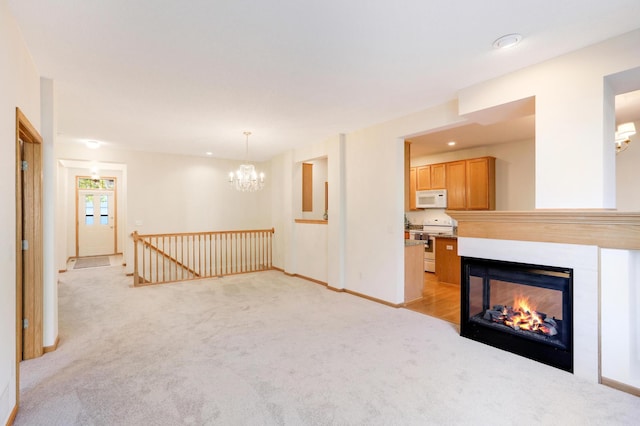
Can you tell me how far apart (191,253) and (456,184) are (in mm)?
6248

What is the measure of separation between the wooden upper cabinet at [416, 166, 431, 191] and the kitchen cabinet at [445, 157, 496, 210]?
474mm

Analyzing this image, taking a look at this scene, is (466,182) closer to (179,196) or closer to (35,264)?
(179,196)

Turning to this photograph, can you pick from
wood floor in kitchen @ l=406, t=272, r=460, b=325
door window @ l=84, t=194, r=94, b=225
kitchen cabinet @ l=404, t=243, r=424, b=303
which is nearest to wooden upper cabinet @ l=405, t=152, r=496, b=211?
kitchen cabinet @ l=404, t=243, r=424, b=303

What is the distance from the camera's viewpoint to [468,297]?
3.30 meters

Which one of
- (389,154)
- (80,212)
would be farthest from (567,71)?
(80,212)

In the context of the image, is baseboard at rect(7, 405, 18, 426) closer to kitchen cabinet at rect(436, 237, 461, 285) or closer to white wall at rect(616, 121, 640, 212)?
kitchen cabinet at rect(436, 237, 461, 285)

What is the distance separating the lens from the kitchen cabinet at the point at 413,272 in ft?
15.2

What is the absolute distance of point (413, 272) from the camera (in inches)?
187

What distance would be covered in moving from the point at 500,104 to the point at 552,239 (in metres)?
1.37

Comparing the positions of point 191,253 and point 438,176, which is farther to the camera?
point 191,253

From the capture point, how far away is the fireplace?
2.65 meters

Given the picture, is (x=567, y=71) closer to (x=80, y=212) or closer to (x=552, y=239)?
(x=552, y=239)

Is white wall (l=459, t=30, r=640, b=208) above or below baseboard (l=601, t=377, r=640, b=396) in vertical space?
above

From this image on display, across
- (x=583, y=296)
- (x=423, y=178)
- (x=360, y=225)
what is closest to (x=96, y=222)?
(x=360, y=225)
